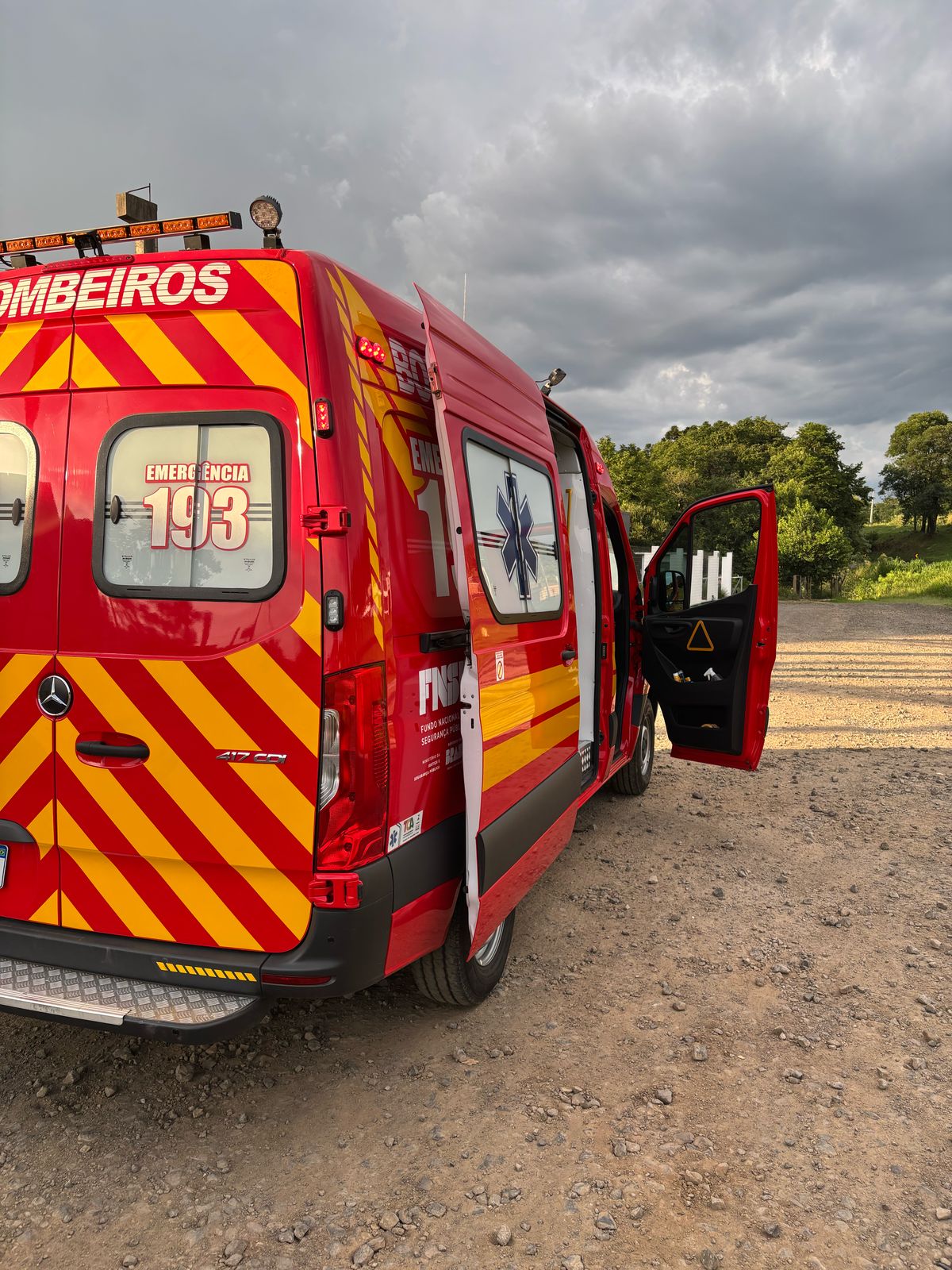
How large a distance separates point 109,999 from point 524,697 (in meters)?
1.66

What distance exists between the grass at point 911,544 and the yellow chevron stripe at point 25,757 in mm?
58744

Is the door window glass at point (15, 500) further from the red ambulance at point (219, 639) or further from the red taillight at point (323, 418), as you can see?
the red taillight at point (323, 418)

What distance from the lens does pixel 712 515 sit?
16.3ft

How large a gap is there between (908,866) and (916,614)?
1853cm

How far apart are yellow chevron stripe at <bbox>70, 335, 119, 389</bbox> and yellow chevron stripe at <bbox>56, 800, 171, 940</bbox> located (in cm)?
122

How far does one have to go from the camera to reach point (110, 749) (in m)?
2.40

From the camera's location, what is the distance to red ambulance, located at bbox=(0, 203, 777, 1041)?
2.29m

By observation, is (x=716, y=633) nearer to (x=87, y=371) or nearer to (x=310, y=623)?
(x=310, y=623)

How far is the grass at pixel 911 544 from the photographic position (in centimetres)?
5494

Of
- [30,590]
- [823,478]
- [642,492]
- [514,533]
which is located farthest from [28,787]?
[823,478]

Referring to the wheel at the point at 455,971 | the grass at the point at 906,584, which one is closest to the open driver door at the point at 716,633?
the wheel at the point at 455,971

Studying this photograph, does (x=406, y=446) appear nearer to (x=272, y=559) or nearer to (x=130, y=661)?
(x=272, y=559)

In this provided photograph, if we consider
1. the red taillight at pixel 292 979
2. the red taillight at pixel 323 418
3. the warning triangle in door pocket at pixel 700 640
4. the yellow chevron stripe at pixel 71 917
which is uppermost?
the red taillight at pixel 323 418

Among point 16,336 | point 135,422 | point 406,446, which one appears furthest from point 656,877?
point 16,336
